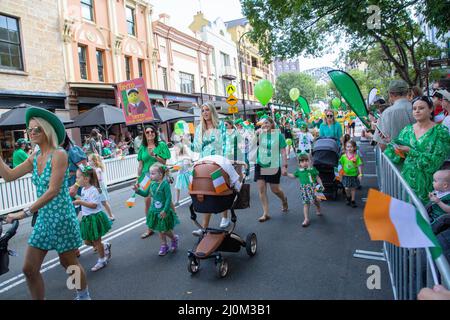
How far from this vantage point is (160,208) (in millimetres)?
4668

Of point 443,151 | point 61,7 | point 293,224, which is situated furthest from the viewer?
point 61,7

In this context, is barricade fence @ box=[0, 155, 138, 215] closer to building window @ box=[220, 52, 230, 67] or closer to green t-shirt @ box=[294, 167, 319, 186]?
green t-shirt @ box=[294, 167, 319, 186]

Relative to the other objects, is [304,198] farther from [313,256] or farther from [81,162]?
[81,162]

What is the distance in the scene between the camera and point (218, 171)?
3951 millimetres

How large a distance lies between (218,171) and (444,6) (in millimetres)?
5579

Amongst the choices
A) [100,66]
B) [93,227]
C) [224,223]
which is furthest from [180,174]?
[100,66]

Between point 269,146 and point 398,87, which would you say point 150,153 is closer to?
point 269,146

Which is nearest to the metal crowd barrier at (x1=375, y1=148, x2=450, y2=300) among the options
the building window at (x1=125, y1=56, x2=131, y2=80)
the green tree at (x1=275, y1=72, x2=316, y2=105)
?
the building window at (x1=125, y1=56, x2=131, y2=80)

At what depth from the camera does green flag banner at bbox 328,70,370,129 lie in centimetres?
420

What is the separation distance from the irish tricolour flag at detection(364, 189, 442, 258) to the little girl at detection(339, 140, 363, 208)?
17.1 ft

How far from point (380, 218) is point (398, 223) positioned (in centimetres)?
8

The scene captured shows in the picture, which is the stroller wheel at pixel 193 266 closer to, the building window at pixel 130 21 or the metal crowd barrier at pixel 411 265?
the metal crowd barrier at pixel 411 265

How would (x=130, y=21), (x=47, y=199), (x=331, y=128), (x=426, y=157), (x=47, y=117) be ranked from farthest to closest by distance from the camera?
(x=130, y=21)
(x=331, y=128)
(x=426, y=157)
(x=47, y=117)
(x=47, y=199)
